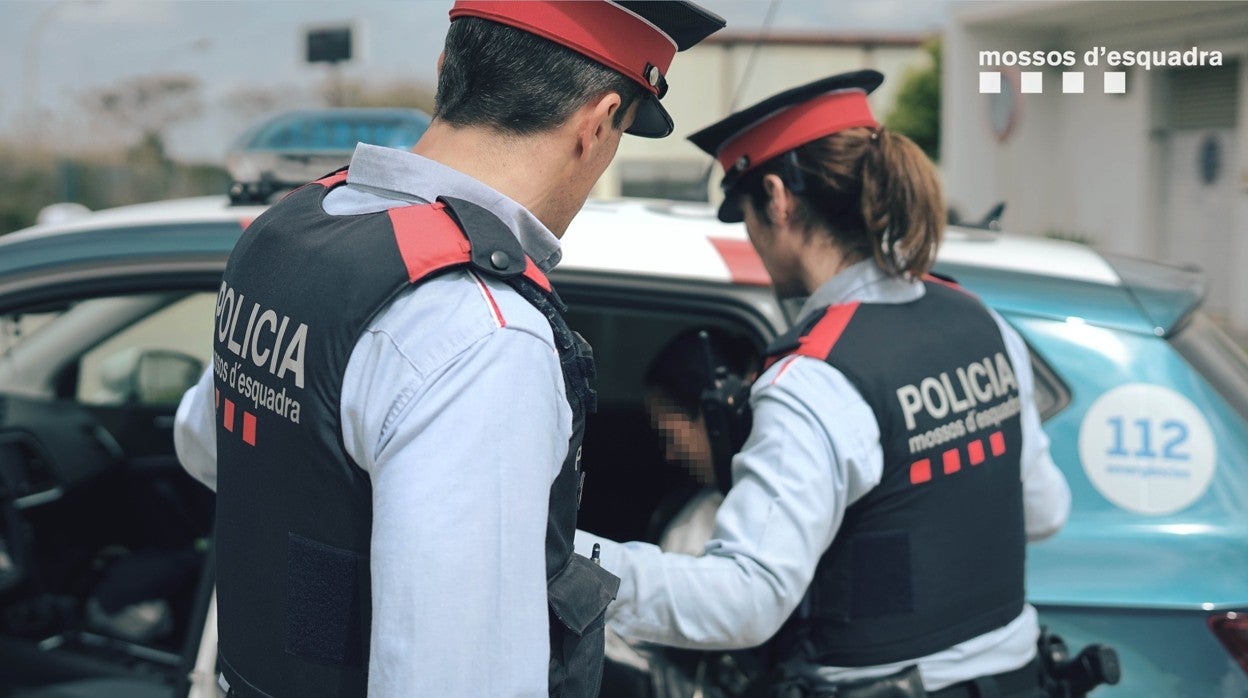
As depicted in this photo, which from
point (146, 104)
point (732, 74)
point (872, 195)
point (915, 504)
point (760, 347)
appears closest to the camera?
point (915, 504)

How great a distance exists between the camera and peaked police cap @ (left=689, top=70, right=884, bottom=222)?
179 centimetres

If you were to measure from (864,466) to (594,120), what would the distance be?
674 mm

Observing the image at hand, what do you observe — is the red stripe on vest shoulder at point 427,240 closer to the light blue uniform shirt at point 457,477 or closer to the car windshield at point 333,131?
the light blue uniform shirt at point 457,477

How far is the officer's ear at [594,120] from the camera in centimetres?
112

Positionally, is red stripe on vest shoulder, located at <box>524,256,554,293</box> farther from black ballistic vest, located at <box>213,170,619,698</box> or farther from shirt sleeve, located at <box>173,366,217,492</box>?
shirt sleeve, located at <box>173,366,217,492</box>

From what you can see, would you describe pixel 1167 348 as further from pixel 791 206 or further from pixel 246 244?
pixel 246 244

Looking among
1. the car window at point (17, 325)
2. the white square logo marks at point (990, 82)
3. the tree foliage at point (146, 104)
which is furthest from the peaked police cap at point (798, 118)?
the tree foliage at point (146, 104)

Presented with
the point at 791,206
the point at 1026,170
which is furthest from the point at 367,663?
the point at 1026,170

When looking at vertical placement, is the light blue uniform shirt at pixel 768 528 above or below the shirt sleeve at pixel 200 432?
below

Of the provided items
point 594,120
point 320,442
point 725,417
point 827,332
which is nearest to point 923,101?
point 725,417

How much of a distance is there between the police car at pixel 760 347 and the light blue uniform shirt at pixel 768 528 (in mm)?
177

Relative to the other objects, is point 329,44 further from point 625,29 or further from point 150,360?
point 625,29

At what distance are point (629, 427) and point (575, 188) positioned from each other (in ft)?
5.37

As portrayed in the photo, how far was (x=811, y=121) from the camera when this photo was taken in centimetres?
179
